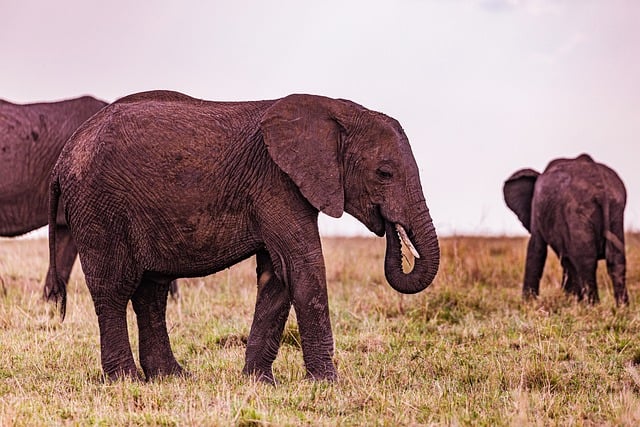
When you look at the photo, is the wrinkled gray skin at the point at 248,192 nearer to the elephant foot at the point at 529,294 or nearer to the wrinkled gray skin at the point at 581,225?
the elephant foot at the point at 529,294

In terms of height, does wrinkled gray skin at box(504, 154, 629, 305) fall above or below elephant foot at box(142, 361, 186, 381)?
above

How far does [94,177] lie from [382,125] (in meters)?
2.26

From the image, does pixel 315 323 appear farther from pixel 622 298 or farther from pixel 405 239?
pixel 622 298

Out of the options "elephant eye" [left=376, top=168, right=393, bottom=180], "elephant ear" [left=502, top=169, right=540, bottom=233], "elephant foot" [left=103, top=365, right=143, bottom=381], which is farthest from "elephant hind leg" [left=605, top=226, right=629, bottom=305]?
"elephant foot" [left=103, top=365, right=143, bottom=381]

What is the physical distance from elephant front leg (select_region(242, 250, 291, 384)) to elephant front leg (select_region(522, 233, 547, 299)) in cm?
715

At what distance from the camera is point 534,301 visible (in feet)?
45.7

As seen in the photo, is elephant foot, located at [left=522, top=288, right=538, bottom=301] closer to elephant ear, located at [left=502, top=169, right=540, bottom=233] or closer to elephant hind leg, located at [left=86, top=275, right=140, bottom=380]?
elephant ear, located at [left=502, top=169, right=540, bottom=233]

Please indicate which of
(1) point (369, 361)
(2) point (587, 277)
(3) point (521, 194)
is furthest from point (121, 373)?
(3) point (521, 194)

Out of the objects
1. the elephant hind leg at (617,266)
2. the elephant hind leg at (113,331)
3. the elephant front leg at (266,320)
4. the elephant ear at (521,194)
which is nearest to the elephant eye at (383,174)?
the elephant front leg at (266,320)

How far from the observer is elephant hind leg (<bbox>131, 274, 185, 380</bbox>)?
9.20 metres

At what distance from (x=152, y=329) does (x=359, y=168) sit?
2.23 m

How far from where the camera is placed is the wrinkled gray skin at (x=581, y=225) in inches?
599

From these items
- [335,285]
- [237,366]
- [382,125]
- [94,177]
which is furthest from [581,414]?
[335,285]

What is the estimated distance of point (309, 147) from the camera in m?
8.43
